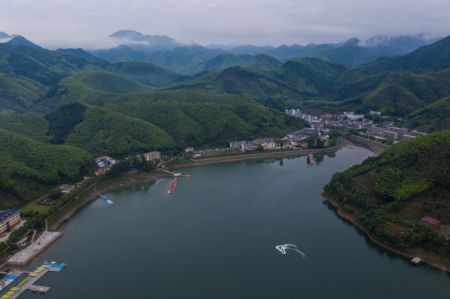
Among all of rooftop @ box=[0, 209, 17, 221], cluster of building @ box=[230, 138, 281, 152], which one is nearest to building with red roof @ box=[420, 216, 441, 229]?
cluster of building @ box=[230, 138, 281, 152]

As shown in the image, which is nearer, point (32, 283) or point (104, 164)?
point (32, 283)

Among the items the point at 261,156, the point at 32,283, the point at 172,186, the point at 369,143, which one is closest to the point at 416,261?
the point at 32,283

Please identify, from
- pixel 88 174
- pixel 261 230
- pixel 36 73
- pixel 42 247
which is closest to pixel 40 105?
pixel 36 73

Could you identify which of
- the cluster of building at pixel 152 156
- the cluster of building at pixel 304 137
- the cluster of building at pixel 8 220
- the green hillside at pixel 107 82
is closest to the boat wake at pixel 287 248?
the cluster of building at pixel 8 220

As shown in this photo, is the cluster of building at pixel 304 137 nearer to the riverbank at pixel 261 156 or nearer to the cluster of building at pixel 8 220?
the riverbank at pixel 261 156

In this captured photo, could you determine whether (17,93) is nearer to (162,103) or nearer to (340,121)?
(162,103)

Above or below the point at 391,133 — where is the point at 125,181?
above

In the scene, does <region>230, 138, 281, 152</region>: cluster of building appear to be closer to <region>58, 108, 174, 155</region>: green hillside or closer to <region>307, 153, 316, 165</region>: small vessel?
<region>307, 153, 316, 165</region>: small vessel
